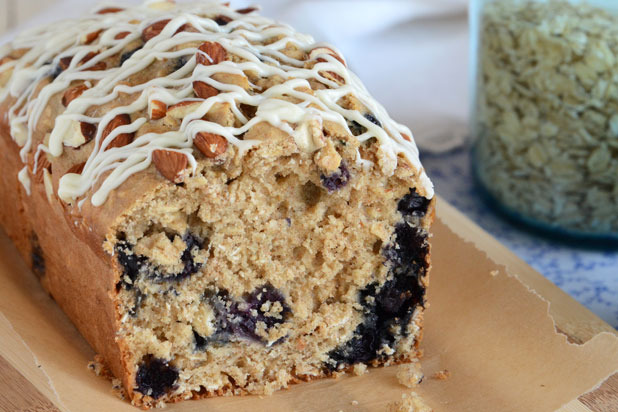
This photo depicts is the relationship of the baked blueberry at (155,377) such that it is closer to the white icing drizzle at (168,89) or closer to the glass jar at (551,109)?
the white icing drizzle at (168,89)

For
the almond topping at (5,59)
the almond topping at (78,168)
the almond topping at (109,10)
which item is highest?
the almond topping at (109,10)

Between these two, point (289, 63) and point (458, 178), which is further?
→ point (458, 178)

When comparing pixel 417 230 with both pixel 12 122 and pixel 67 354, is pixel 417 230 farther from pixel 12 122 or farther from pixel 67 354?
pixel 12 122

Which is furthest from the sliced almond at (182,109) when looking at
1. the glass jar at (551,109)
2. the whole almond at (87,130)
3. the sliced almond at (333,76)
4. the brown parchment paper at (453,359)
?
the glass jar at (551,109)

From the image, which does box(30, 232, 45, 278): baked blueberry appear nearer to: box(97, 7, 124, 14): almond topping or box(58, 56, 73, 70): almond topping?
box(58, 56, 73, 70): almond topping

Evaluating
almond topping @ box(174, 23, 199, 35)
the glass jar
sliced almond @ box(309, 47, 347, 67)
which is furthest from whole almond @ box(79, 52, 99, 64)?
the glass jar

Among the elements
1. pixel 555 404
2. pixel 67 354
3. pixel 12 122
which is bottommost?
pixel 555 404

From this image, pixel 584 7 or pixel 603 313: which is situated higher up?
pixel 584 7

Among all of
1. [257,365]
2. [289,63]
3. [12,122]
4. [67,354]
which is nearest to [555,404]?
[257,365]
